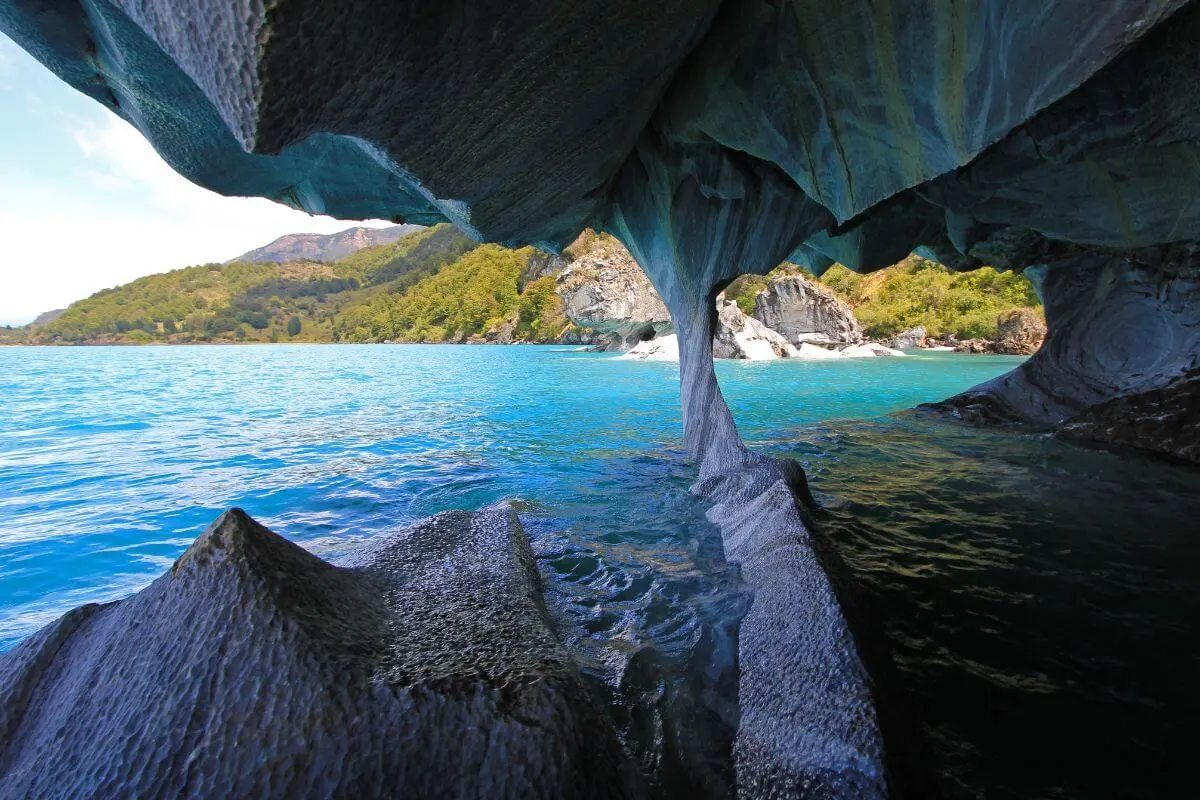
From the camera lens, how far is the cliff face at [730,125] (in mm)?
1746

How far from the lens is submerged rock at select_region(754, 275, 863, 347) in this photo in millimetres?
33719

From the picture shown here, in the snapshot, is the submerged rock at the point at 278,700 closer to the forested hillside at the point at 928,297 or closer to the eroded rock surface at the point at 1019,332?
the eroded rock surface at the point at 1019,332

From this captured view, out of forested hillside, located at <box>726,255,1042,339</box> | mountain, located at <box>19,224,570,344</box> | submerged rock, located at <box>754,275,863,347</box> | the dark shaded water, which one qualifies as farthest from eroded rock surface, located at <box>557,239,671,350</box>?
the dark shaded water

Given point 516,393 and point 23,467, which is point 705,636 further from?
point 516,393

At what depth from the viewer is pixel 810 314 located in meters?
34.2

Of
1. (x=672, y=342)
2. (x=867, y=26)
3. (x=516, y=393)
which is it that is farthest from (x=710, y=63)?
(x=672, y=342)

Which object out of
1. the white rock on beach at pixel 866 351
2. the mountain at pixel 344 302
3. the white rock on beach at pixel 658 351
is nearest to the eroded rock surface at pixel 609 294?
the white rock on beach at pixel 658 351

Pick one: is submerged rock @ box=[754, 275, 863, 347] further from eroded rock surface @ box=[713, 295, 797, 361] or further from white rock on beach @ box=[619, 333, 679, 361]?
white rock on beach @ box=[619, 333, 679, 361]

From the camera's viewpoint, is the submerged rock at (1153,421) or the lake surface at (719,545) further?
the submerged rock at (1153,421)

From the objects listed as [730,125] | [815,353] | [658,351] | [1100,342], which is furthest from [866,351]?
[730,125]

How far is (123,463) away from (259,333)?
116104mm

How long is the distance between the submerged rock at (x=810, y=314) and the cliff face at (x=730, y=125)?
2915 cm

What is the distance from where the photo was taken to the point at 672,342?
33188 mm

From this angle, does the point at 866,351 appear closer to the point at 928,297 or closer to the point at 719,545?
the point at 928,297
